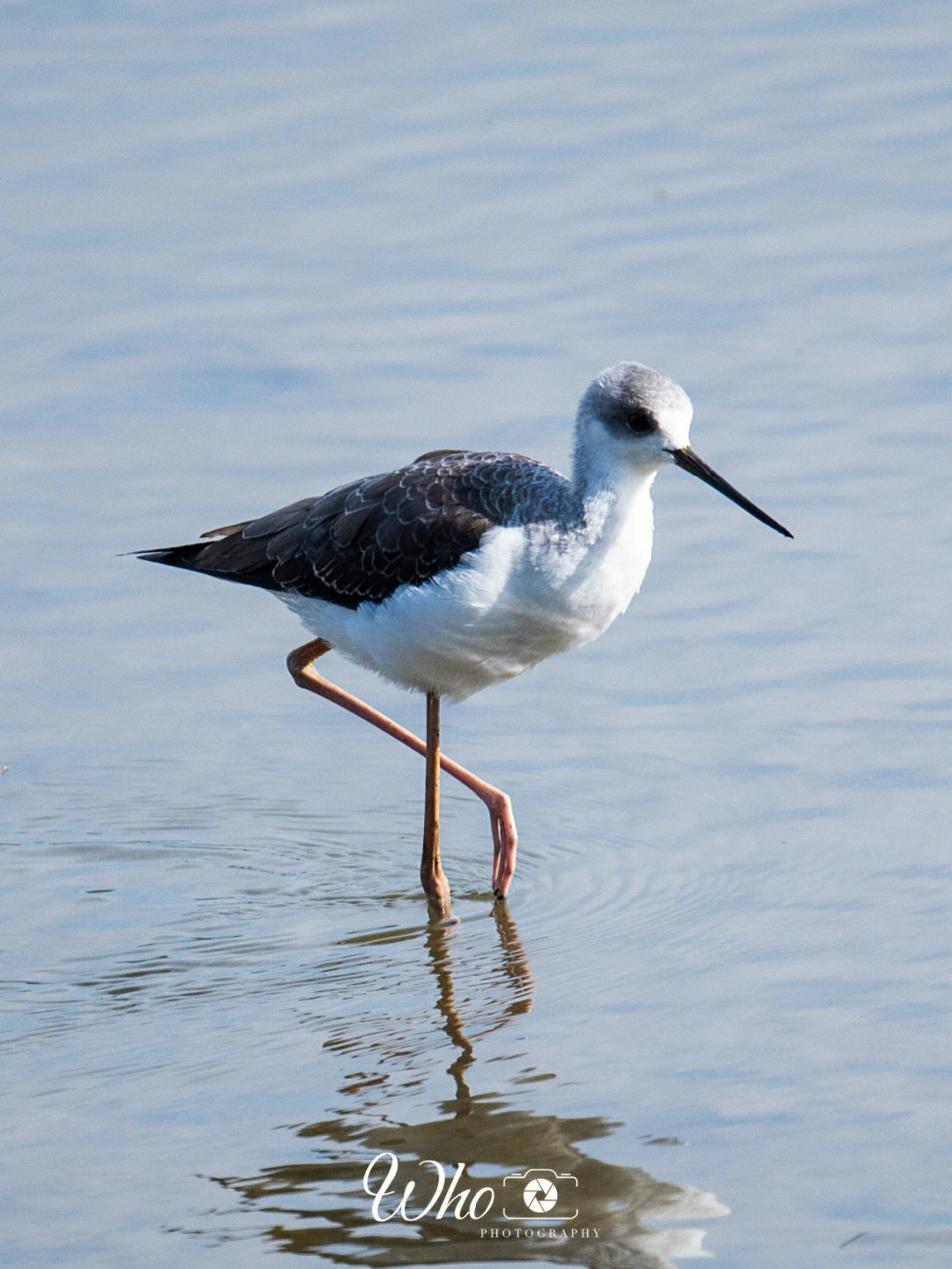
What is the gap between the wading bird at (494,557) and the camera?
719cm

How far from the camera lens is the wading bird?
7.19 metres

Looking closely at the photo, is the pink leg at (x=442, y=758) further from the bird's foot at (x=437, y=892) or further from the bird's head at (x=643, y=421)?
the bird's head at (x=643, y=421)

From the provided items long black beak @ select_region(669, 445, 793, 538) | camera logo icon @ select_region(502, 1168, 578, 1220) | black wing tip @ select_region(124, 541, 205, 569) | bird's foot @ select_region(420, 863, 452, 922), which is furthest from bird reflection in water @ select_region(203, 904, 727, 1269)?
black wing tip @ select_region(124, 541, 205, 569)

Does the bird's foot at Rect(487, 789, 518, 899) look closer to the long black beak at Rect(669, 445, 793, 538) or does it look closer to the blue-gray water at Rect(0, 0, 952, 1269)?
the blue-gray water at Rect(0, 0, 952, 1269)

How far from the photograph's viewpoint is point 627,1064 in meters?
5.99

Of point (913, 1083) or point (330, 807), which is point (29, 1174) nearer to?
point (913, 1083)

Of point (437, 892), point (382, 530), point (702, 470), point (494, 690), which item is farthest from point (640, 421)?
point (494, 690)

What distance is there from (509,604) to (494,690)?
6.37ft

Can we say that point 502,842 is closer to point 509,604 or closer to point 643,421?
point 509,604

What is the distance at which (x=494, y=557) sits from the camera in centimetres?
718

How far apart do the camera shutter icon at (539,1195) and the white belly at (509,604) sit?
7.44 feet

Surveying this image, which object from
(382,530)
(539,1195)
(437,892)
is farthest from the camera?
(382,530)

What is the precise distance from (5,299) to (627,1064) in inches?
329

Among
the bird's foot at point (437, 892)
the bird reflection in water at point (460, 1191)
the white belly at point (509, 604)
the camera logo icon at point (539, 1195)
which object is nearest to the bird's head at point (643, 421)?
the white belly at point (509, 604)
